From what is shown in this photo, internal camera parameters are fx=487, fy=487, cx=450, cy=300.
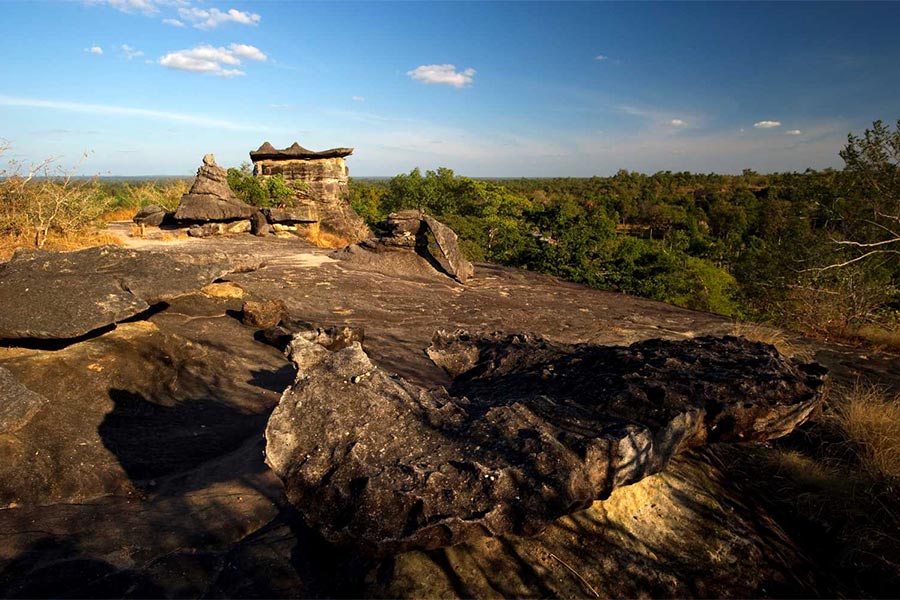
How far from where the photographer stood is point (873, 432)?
4305 mm

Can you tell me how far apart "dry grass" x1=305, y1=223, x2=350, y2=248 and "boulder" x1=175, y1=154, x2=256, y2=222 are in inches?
86.9

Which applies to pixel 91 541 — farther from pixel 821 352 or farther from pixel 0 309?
pixel 821 352

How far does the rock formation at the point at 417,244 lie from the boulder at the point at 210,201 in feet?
17.6

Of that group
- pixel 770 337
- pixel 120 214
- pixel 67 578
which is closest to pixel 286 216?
pixel 120 214

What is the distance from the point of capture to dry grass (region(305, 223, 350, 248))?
1792cm

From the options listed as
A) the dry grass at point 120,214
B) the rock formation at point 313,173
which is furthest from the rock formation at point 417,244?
the dry grass at point 120,214

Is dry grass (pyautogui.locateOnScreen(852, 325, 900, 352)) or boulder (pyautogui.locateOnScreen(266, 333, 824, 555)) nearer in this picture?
boulder (pyautogui.locateOnScreen(266, 333, 824, 555))

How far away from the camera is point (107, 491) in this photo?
379 centimetres

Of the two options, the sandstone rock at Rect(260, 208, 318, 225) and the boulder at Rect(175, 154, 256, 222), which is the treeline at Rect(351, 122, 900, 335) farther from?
the boulder at Rect(175, 154, 256, 222)

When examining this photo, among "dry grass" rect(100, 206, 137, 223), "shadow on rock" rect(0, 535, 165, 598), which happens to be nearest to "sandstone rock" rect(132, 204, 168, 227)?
"dry grass" rect(100, 206, 137, 223)

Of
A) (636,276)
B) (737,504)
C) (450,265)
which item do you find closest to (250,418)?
(737,504)

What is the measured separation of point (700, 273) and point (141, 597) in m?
18.8

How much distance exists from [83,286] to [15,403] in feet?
6.77

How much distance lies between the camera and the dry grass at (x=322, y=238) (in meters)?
17.9
